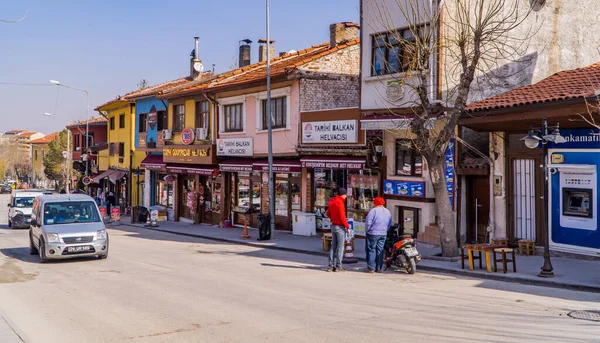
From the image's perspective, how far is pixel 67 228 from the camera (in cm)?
1619

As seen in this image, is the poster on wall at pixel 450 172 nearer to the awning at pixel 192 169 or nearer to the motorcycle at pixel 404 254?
the motorcycle at pixel 404 254

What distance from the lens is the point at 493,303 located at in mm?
10086

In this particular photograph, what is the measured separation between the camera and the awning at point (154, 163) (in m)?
33.5

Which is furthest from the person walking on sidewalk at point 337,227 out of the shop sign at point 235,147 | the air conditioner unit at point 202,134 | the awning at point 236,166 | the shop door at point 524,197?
the air conditioner unit at point 202,134

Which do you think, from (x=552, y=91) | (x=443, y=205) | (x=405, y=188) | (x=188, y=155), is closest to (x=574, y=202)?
(x=552, y=91)

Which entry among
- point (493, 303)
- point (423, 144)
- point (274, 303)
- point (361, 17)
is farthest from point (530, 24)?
point (274, 303)

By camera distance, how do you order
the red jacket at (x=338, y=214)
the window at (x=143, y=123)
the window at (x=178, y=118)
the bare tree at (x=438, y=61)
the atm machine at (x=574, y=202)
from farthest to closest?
the window at (x=143, y=123), the window at (x=178, y=118), the bare tree at (x=438, y=61), the atm machine at (x=574, y=202), the red jacket at (x=338, y=214)

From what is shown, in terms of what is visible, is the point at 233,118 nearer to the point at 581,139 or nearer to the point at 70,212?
the point at 70,212

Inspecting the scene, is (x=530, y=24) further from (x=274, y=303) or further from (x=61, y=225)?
(x=61, y=225)

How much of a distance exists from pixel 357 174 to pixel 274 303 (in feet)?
38.0

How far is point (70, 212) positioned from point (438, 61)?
11224 millimetres

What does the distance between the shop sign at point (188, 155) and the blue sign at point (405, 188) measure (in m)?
11.3

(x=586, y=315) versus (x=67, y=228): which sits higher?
(x=67, y=228)

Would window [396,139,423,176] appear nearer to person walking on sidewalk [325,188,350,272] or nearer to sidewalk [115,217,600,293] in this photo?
sidewalk [115,217,600,293]
